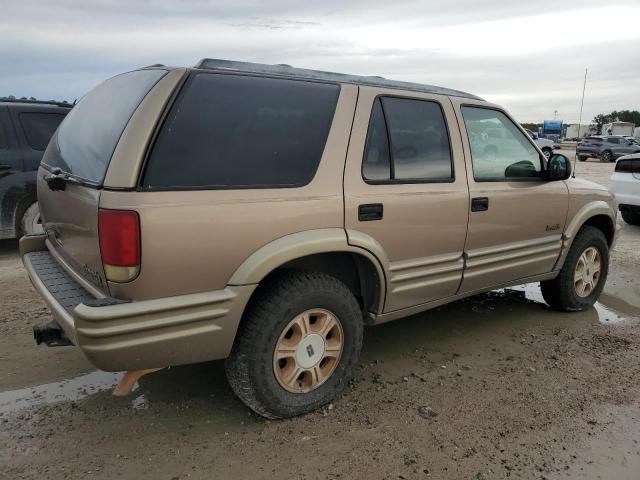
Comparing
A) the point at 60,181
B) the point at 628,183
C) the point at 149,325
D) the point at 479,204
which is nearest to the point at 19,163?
the point at 60,181

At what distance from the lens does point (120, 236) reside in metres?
2.21

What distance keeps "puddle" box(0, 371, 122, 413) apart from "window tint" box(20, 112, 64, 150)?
406cm

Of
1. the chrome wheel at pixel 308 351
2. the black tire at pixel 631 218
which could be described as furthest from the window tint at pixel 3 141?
the black tire at pixel 631 218

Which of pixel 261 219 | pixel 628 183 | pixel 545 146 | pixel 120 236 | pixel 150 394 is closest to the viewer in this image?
pixel 120 236

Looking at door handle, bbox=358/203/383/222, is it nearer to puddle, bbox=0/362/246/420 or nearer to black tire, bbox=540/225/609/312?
puddle, bbox=0/362/246/420

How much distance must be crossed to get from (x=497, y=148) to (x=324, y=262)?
1.68 m

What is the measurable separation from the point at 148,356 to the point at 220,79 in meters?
1.36

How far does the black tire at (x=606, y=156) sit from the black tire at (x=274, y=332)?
3128cm

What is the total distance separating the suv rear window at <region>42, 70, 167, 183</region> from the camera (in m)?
2.47

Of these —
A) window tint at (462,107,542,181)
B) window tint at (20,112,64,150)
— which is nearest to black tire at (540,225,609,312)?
window tint at (462,107,542,181)

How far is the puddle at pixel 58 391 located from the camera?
3018 mm

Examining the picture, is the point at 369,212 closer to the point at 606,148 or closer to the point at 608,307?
the point at 608,307

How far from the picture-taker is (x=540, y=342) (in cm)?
405

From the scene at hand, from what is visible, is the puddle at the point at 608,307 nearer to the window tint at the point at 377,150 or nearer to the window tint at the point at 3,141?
the window tint at the point at 377,150
